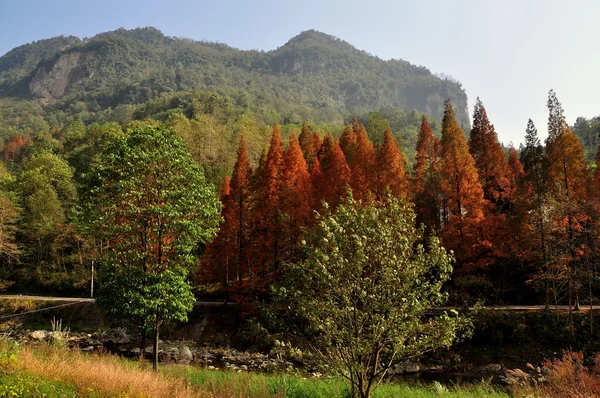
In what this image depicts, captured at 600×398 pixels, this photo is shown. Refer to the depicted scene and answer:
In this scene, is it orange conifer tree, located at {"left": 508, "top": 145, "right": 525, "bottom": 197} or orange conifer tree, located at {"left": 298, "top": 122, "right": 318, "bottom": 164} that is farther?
orange conifer tree, located at {"left": 298, "top": 122, "right": 318, "bottom": 164}

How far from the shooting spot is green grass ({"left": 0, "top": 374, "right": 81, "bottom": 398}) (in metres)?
8.30

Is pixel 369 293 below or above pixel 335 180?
below

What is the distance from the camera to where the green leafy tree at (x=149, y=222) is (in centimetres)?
1559

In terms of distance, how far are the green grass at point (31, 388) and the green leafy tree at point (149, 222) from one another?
18.8 ft

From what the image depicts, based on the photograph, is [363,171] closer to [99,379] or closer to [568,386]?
[568,386]

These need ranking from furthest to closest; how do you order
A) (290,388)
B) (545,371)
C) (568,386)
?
(545,371) < (568,386) < (290,388)

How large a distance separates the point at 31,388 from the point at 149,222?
8.14 meters

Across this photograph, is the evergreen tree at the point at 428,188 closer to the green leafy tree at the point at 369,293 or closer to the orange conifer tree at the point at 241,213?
the orange conifer tree at the point at 241,213

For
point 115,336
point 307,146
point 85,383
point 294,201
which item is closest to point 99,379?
point 85,383

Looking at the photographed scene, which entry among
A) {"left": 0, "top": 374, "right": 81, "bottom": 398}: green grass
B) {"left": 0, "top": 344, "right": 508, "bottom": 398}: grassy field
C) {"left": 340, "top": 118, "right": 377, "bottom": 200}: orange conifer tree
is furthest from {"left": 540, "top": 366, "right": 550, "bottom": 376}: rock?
{"left": 0, "top": 374, "right": 81, "bottom": 398}: green grass

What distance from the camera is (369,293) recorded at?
950cm

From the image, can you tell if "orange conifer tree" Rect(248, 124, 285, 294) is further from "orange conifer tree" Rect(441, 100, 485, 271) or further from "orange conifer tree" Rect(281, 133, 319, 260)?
"orange conifer tree" Rect(441, 100, 485, 271)

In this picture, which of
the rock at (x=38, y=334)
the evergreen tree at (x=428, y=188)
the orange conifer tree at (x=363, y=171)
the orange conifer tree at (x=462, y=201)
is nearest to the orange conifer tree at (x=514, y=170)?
the evergreen tree at (x=428, y=188)

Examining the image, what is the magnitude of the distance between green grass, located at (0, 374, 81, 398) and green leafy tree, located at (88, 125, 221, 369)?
573 cm
